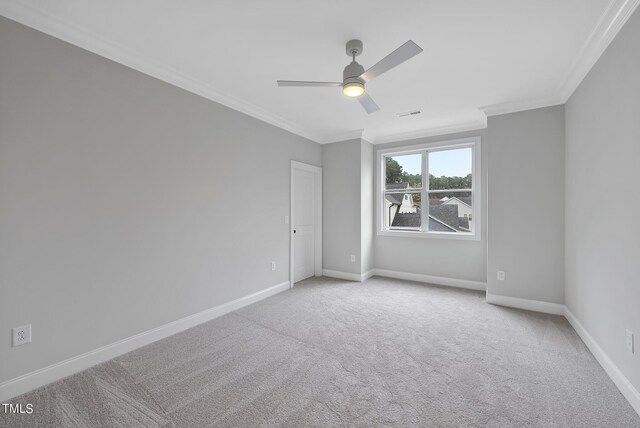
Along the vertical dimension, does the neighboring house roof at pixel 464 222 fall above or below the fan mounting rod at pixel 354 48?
below

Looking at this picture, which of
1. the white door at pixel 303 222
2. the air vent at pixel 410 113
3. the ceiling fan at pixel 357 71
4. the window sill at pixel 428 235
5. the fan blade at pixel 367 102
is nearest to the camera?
the ceiling fan at pixel 357 71

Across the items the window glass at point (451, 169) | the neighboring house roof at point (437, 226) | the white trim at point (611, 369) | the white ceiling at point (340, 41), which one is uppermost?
the white ceiling at point (340, 41)

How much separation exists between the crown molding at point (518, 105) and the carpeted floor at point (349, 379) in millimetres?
2600

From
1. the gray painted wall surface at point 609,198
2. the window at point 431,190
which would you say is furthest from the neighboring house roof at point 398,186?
the gray painted wall surface at point 609,198

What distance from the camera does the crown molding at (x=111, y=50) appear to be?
6.02ft

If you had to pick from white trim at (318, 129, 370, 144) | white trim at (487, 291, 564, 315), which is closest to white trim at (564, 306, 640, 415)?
white trim at (487, 291, 564, 315)

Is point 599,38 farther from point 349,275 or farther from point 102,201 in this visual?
point 102,201

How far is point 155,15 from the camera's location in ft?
6.39

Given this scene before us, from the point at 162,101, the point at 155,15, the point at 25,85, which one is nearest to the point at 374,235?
the point at 162,101

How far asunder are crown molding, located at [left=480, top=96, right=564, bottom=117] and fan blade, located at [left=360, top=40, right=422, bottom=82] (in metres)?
2.34

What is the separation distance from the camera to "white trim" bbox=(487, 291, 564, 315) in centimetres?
329

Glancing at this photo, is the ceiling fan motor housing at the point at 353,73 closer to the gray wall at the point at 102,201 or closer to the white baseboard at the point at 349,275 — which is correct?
the gray wall at the point at 102,201

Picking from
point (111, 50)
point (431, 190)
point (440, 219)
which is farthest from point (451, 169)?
point (111, 50)

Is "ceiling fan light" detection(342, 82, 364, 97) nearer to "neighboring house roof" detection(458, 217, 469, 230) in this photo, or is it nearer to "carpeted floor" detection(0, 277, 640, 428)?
"carpeted floor" detection(0, 277, 640, 428)
